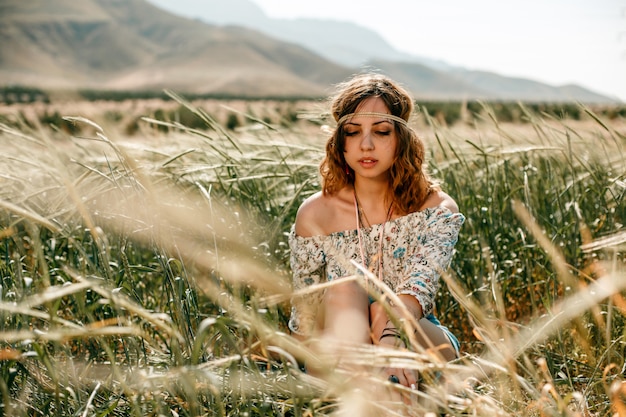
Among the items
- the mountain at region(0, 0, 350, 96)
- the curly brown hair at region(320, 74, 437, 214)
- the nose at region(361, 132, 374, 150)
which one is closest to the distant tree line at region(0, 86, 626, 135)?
the curly brown hair at region(320, 74, 437, 214)

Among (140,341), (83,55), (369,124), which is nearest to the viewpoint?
(140,341)

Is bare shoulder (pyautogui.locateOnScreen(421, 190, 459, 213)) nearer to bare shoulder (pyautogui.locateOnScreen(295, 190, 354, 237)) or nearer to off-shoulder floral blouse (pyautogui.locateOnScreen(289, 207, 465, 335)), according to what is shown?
off-shoulder floral blouse (pyautogui.locateOnScreen(289, 207, 465, 335))

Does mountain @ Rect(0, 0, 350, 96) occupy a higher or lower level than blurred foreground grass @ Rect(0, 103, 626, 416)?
higher

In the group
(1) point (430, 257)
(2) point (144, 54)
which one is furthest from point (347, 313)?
(2) point (144, 54)

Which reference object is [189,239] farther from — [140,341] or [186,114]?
[186,114]

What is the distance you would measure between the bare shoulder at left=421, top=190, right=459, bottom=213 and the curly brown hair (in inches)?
0.7

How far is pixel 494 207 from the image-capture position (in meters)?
2.08

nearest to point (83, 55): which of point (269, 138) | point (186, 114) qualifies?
point (186, 114)

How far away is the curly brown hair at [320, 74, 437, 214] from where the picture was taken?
1.79m

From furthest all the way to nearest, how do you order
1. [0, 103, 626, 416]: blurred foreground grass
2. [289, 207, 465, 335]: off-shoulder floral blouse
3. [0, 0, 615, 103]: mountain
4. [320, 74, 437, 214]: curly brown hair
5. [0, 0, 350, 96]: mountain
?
[0, 0, 350, 96]: mountain, [0, 0, 615, 103]: mountain, [320, 74, 437, 214]: curly brown hair, [289, 207, 465, 335]: off-shoulder floral blouse, [0, 103, 626, 416]: blurred foreground grass

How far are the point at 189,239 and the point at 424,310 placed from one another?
35.8 inches

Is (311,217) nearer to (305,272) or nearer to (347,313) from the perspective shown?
(305,272)

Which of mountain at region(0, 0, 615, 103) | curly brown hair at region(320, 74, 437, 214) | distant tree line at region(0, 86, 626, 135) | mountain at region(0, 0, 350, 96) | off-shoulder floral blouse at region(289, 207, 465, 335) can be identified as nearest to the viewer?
off-shoulder floral blouse at region(289, 207, 465, 335)

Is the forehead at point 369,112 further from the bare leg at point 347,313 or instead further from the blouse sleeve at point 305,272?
the bare leg at point 347,313
